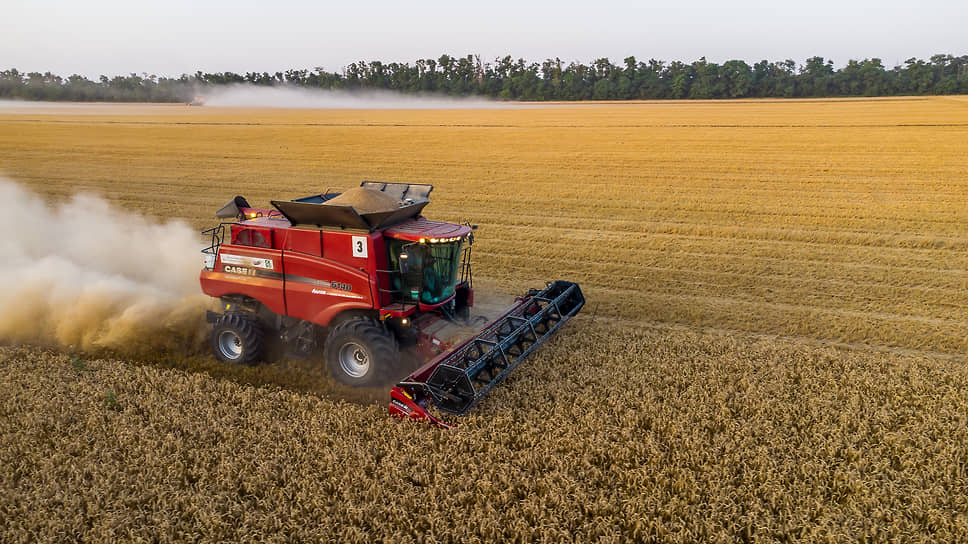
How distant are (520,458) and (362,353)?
2.70 metres

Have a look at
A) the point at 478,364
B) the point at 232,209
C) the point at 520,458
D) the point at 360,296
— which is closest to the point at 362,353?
the point at 360,296

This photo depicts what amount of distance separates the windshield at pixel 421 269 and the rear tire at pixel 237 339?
2.15 meters

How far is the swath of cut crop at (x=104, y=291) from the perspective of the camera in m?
9.06

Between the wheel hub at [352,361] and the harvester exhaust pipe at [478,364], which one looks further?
the wheel hub at [352,361]

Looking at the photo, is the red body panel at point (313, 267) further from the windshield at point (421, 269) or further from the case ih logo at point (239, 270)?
the windshield at point (421, 269)

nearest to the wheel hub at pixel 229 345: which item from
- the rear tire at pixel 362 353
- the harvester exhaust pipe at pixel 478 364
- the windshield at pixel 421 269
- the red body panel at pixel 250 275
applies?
the red body panel at pixel 250 275

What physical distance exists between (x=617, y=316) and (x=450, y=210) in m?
8.57

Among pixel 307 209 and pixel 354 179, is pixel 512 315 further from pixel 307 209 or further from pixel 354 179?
pixel 354 179

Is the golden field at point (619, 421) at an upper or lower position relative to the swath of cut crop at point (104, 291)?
lower

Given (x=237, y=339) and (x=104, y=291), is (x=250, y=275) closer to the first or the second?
(x=237, y=339)

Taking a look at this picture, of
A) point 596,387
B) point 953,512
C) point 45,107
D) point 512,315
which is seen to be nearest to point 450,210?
point 512,315

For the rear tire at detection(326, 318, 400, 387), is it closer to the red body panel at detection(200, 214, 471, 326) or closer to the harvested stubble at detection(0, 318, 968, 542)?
the red body panel at detection(200, 214, 471, 326)

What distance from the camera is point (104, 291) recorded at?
9.59m

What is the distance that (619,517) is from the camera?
5148mm
